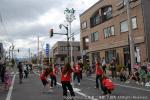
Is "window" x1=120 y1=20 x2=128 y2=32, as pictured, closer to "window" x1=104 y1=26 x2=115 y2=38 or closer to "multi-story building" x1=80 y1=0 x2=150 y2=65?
"multi-story building" x1=80 y1=0 x2=150 y2=65

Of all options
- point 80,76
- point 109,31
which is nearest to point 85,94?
point 80,76

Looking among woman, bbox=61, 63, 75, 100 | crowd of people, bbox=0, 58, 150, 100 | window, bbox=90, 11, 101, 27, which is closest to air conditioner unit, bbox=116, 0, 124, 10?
window, bbox=90, 11, 101, 27

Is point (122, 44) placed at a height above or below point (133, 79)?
above

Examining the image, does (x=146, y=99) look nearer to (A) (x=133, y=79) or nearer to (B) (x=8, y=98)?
(B) (x=8, y=98)

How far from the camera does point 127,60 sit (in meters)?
34.4

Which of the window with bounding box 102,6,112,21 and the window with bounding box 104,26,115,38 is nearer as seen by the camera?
the window with bounding box 104,26,115,38

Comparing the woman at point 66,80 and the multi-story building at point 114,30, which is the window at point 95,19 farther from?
the woman at point 66,80

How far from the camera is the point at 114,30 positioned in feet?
125

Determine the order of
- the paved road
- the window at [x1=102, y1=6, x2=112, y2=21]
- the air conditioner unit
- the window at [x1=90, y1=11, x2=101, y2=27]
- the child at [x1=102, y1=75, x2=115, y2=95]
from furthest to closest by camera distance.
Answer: the window at [x1=90, y1=11, x2=101, y2=27], the window at [x1=102, y1=6, x2=112, y2=21], the air conditioner unit, the paved road, the child at [x1=102, y1=75, x2=115, y2=95]

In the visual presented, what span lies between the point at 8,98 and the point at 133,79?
36.9ft

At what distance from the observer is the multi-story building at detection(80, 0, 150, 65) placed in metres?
31.2

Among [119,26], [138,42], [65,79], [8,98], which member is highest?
[119,26]

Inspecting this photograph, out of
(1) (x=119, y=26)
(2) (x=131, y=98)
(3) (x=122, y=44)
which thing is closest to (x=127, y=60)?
(3) (x=122, y=44)

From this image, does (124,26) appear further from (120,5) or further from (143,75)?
(143,75)
